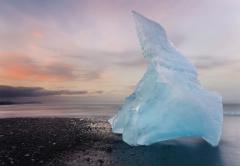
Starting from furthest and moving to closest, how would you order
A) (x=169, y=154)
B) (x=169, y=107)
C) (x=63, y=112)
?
(x=63, y=112) < (x=169, y=107) < (x=169, y=154)

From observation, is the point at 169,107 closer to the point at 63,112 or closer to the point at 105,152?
the point at 105,152

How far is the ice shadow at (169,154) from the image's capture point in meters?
13.6

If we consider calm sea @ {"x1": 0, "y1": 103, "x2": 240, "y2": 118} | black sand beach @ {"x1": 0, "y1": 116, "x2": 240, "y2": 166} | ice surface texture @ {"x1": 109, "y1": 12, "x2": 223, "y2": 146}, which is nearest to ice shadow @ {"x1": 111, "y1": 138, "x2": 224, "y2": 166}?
black sand beach @ {"x1": 0, "y1": 116, "x2": 240, "y2": 166}

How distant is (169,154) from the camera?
50.8 ft

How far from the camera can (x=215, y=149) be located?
17375 mm

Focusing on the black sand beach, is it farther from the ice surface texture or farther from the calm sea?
the calm sea

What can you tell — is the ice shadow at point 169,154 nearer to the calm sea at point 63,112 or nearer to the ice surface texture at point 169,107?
the ice surface texture at point 169,107

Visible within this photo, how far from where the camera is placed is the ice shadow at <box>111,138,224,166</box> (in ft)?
44.7

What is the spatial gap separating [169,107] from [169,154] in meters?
3.10

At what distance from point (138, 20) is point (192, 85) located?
5.34 metres

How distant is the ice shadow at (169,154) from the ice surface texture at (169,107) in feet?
2.21

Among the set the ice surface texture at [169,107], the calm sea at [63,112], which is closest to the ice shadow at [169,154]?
the ice surface texture at [169,107]

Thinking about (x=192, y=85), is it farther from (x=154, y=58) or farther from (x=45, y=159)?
(x=45, y=159)

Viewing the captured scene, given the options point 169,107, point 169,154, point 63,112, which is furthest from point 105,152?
point 63,112
